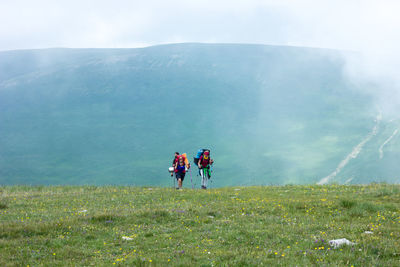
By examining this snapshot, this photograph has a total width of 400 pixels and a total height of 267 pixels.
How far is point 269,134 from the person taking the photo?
124750 mm

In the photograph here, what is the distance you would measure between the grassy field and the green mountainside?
76.2 m

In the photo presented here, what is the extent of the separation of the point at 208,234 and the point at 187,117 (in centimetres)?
12958

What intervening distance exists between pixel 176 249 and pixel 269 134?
117 m

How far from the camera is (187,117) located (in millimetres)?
141250

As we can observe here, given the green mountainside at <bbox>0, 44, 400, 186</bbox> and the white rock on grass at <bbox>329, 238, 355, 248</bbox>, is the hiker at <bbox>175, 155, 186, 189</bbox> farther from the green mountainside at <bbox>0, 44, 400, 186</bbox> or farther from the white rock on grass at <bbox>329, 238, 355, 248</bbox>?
the green mountainside at <bbox>0, 44, 400, 186</bbox>

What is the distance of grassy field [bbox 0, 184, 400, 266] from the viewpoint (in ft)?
31.0

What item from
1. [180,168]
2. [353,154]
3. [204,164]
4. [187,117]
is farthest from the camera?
[187,117]

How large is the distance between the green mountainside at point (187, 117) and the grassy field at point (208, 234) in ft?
250

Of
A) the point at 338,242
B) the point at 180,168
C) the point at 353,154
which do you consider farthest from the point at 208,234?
the point at 353,154

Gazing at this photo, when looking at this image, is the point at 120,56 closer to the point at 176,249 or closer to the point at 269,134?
the point at 269,134

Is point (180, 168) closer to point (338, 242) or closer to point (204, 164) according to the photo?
point (204, 164)

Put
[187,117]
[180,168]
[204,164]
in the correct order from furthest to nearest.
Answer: [187,117], [204,164], [180,168]

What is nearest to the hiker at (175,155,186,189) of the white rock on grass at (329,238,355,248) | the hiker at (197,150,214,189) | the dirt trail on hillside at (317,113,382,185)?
the hiker at (197,150,214,189)

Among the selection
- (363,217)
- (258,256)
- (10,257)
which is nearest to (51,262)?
(10,257)
